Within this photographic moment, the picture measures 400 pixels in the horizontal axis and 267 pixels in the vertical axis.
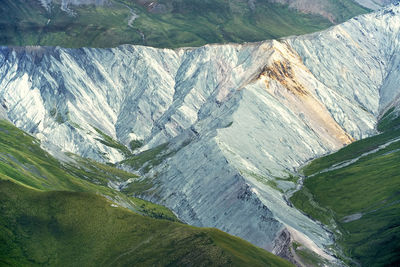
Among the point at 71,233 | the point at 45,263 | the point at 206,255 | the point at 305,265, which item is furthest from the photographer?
the point at 305,265

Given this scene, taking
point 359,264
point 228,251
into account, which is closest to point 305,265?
point 359,264

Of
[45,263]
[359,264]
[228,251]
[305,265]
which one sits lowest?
[359,264]

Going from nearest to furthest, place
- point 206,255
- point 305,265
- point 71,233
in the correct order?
point 206,255
point 71,233
point 305,265

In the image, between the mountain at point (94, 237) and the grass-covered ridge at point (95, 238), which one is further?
the mountain at point (94, 237)

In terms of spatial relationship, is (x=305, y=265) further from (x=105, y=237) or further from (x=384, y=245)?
(x=105, y=237)

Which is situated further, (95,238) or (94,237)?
(94,237)

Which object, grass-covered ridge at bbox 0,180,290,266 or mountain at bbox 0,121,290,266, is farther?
mountain at bbox 0,121,290,266

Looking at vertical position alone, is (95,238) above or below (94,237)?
below

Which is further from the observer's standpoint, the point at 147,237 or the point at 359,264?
the point at 359,264
